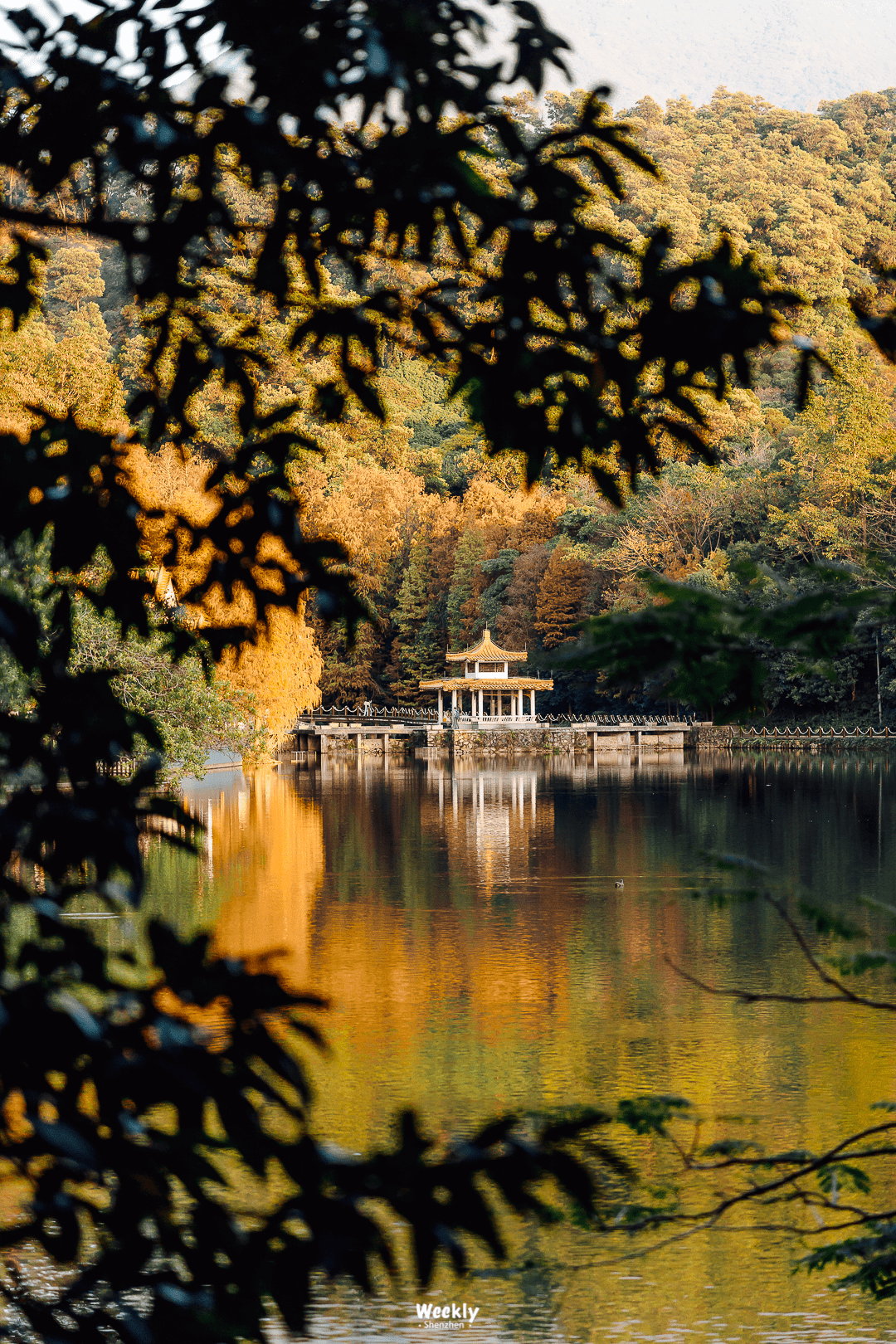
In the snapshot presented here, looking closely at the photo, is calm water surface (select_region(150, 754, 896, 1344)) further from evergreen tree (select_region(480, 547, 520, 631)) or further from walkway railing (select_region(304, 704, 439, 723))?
evergreen tree (select_region(480, 547, 520, 631))

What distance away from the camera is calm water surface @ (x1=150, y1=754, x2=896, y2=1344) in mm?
6027

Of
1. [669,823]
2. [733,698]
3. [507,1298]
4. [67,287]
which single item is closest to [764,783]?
[669,823]

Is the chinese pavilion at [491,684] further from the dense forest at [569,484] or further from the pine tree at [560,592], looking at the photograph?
the dense forest at [569,484]

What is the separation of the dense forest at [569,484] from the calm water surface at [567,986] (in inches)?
273

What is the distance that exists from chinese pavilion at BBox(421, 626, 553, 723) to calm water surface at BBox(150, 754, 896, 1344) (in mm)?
16483

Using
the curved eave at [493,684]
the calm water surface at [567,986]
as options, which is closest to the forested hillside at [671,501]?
the curved eave at [493,684]

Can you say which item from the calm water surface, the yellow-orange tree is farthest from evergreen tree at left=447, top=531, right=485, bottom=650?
the yellow-orange tree

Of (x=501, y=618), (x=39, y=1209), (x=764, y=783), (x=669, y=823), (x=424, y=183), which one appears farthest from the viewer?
(x=501, y=618)

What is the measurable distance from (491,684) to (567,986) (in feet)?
101

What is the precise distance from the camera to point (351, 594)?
1710 mm

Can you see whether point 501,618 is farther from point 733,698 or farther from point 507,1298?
point 733,698

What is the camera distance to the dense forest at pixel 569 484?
3491 centimetres

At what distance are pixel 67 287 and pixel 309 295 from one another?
6092 cm

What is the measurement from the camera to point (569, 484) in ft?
160
